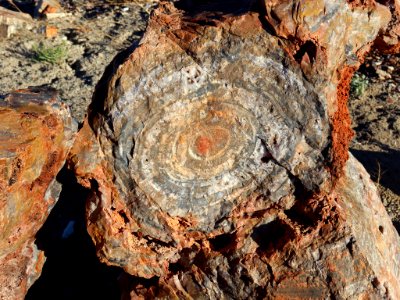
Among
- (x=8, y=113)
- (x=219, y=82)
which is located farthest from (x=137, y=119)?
(x=8, y=113)

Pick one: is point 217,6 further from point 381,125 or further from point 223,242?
point 381,125

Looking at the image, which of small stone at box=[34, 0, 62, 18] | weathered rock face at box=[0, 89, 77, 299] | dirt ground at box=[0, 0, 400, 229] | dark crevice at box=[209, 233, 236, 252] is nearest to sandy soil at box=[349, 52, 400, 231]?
dirt ground at box=[0, 0, 400, 229]

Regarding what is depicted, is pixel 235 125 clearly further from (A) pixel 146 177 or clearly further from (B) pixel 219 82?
(A) pixel 146 177

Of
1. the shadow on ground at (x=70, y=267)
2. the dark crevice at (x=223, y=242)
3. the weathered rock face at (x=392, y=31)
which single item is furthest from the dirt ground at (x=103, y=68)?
the dark crevice at (x=223, y=242)

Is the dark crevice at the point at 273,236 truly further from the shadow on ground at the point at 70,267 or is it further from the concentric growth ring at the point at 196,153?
the shadow on ground at the point at 70,267

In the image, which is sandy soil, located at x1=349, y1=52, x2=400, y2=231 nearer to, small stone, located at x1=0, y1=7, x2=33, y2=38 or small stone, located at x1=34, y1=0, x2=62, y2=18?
small stone, located at x1=34, y1=0, x2=62, y2=18
